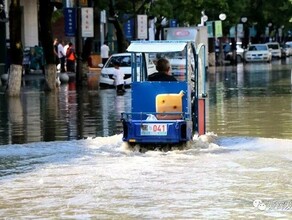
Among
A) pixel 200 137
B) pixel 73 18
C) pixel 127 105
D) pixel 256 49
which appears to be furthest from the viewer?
pixel 256 49

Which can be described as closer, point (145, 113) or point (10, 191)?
point (10, 191)

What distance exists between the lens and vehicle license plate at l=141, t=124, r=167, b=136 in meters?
15.1

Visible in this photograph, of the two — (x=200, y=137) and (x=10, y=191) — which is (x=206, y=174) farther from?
(x=200, y=137)

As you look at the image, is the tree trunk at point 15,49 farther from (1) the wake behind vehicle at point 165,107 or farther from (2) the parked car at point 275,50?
(2) the parked car at point 275,50

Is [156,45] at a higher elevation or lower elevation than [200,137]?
higher

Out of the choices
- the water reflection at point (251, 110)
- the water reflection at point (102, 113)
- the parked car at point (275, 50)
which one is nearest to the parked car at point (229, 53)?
the parked car at point (275, 50)

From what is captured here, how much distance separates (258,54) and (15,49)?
45037 mm

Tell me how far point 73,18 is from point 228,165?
27862 millimetres

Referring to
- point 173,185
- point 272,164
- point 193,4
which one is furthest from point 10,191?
point 193,4

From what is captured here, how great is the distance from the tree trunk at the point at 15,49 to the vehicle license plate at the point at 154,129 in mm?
A: 15998

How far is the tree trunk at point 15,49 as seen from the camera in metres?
30.3

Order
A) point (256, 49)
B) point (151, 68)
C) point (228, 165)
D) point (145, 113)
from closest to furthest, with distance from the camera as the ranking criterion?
point (228, 165)
point (145, 113)
point (151, 68)
point (256, 49)

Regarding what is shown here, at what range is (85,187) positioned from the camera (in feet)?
38.8

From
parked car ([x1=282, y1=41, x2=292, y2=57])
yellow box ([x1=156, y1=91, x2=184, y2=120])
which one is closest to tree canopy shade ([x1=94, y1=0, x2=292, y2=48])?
parked car ([x1=282, y1=41, x2=292, y2=57])
